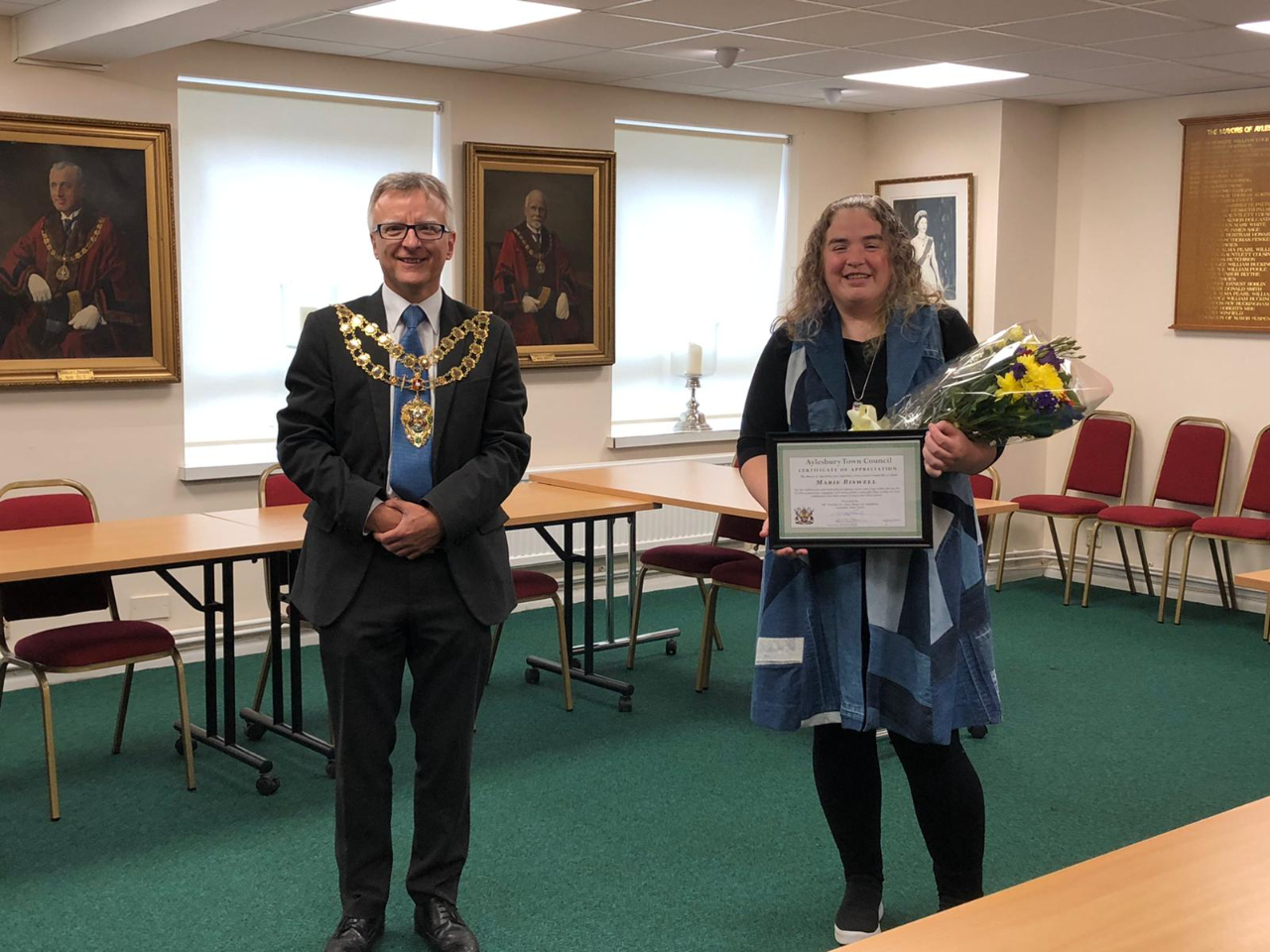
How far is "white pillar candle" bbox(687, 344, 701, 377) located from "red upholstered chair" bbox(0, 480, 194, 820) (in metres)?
3.49

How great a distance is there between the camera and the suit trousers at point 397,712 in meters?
2.80

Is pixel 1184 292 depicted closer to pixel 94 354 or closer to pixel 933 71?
pixel 933 71

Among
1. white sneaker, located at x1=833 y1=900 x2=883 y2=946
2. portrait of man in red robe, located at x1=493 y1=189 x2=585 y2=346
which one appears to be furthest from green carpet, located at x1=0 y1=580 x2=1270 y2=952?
portrait of man in red robe, located at x1=493 y1=189 x2=585 y2=346

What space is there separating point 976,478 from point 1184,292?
1.98 m

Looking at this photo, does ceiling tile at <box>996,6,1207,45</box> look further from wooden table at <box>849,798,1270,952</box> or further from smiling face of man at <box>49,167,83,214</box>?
wooden table at <box>849,798,1270,952</box>

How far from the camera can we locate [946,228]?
7352mm

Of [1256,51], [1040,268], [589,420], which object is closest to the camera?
[1256,51]

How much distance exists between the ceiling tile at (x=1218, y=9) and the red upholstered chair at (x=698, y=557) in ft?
7.46

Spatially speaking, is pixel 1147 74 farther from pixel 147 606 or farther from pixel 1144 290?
pixel 147 606

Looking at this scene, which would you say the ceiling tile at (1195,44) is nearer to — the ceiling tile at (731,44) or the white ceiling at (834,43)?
the white ceiling at (834,43)

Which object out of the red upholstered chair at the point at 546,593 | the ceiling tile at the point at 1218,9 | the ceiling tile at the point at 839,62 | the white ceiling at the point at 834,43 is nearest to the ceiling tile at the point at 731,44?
the white ceiling at the point at 834,43

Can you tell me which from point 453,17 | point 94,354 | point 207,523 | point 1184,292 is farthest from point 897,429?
point 1184,292

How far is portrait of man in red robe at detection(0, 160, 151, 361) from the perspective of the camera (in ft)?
16.8

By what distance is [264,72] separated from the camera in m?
5.71
